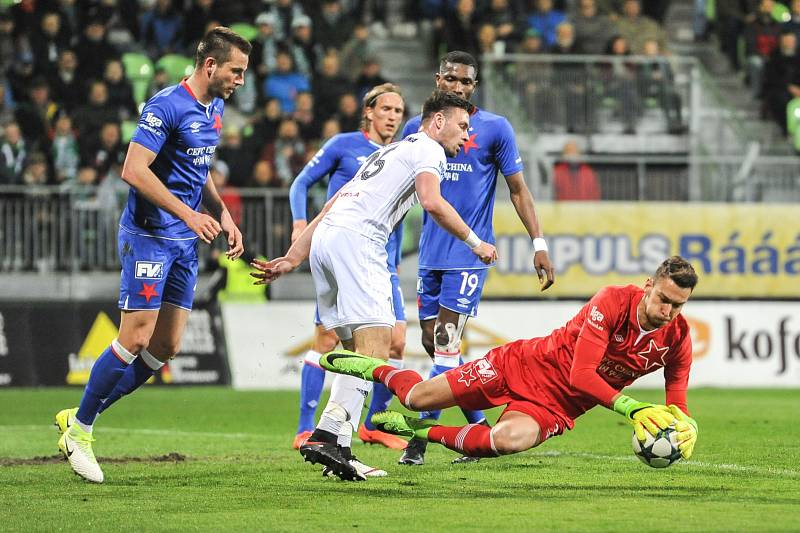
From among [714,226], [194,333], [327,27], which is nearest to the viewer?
[194,333]

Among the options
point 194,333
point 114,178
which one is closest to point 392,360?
point 194,333

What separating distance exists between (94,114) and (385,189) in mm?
11997

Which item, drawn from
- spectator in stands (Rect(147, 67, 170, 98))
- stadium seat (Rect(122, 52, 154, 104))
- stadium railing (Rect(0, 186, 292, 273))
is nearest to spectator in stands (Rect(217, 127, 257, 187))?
stadium railing (Rect(0, 186, 292, 273))

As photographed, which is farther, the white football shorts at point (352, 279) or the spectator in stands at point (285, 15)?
the spectator in stands at point (285, 15)

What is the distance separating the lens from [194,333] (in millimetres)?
17109

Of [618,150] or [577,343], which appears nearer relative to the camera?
[577,343]

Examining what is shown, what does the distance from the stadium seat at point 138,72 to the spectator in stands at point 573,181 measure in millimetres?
6238

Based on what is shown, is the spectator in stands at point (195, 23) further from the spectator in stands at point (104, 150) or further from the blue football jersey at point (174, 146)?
the blue football jersey at point (174, 146)

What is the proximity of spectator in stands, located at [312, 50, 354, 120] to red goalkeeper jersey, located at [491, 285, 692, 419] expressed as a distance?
1225 cm

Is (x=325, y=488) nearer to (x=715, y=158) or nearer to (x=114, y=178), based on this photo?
(x=114, y=178)

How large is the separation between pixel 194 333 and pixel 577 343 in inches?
408

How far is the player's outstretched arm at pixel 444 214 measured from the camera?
7.65 metres

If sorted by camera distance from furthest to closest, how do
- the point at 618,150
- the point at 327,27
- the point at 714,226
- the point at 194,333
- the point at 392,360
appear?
the point at 327,27
the point at 618,150
the point at 714,226
the point at 194,333
the point at 392,360

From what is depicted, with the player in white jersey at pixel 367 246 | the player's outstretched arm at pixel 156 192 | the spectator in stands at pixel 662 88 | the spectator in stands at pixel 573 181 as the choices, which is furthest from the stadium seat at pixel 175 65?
the player in white jersey at pixel 367 246
